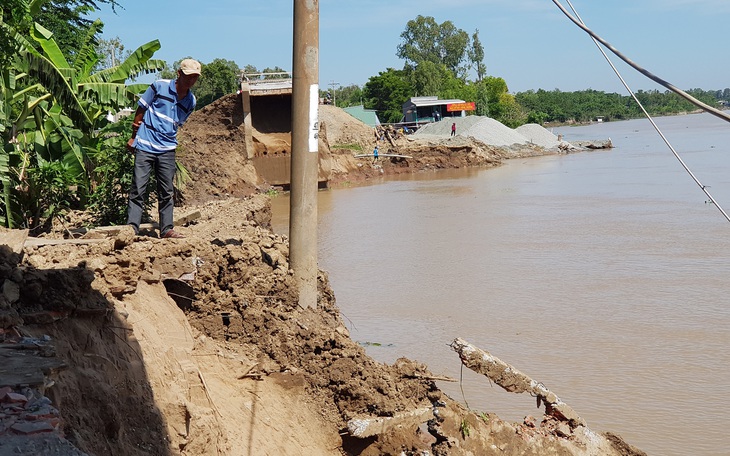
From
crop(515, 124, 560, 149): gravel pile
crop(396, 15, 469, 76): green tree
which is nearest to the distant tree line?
crop(396, 15, 469, 76): green tree

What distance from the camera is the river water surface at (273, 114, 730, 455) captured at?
273 inches

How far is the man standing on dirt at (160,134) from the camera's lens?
23.1 feet

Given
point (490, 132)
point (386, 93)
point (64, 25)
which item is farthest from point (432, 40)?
point (64, 25)

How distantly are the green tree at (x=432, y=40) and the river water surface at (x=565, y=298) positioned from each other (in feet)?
269

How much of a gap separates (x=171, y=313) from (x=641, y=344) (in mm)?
5213

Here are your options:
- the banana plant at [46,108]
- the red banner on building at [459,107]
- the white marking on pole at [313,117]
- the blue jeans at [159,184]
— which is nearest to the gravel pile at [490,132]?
the red banner on building at [459,107]

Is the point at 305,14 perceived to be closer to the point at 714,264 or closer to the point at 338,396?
the point at 338,396

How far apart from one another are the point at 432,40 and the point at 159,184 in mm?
99681

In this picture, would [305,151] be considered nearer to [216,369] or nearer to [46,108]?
[216,369]

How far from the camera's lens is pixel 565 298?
10.5 m

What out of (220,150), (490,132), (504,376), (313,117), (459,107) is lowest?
(504,376)

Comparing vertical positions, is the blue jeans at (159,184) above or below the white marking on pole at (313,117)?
below

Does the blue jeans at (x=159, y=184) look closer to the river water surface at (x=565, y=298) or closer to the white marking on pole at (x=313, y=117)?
the white marking on pole at (x=313, y=117)

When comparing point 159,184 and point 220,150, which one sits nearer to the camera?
point 159,184
